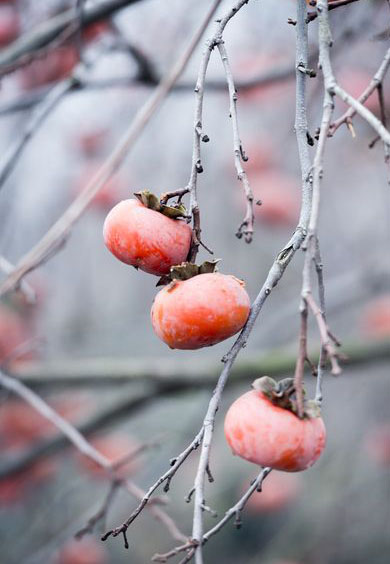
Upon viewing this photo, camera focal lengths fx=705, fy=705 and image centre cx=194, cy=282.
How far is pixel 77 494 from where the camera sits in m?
3.41

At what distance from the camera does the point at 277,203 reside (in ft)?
8.32

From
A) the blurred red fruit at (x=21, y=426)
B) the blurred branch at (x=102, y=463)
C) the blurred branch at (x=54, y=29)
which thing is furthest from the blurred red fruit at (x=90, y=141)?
the blurred branch at (x=102, y=463)

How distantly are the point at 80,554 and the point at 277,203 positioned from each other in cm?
163

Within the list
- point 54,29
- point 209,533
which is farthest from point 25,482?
point 209,533

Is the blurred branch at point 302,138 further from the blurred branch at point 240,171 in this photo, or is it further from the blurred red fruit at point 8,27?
the blurred red fruit at point 8,27

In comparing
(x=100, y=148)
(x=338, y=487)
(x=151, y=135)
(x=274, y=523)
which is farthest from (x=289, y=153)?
(x=274, y=523)

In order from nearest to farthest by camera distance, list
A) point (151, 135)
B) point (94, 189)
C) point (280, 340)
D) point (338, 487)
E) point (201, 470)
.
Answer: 1. point (201, 470)
2. point (94, 189)
3. point (280, 340)
4. point (151, 135)
5. point (338, 487)

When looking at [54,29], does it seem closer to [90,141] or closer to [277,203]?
[277,203]

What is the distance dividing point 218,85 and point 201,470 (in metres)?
1.38

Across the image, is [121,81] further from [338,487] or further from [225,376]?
[338,487]

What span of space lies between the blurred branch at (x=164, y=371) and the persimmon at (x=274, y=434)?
1.29 m

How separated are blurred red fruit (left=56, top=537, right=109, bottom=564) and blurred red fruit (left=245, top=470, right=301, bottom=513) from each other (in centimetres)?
72

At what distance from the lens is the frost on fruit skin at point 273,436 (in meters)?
0.63

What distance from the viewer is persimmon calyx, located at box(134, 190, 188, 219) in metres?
0.74
